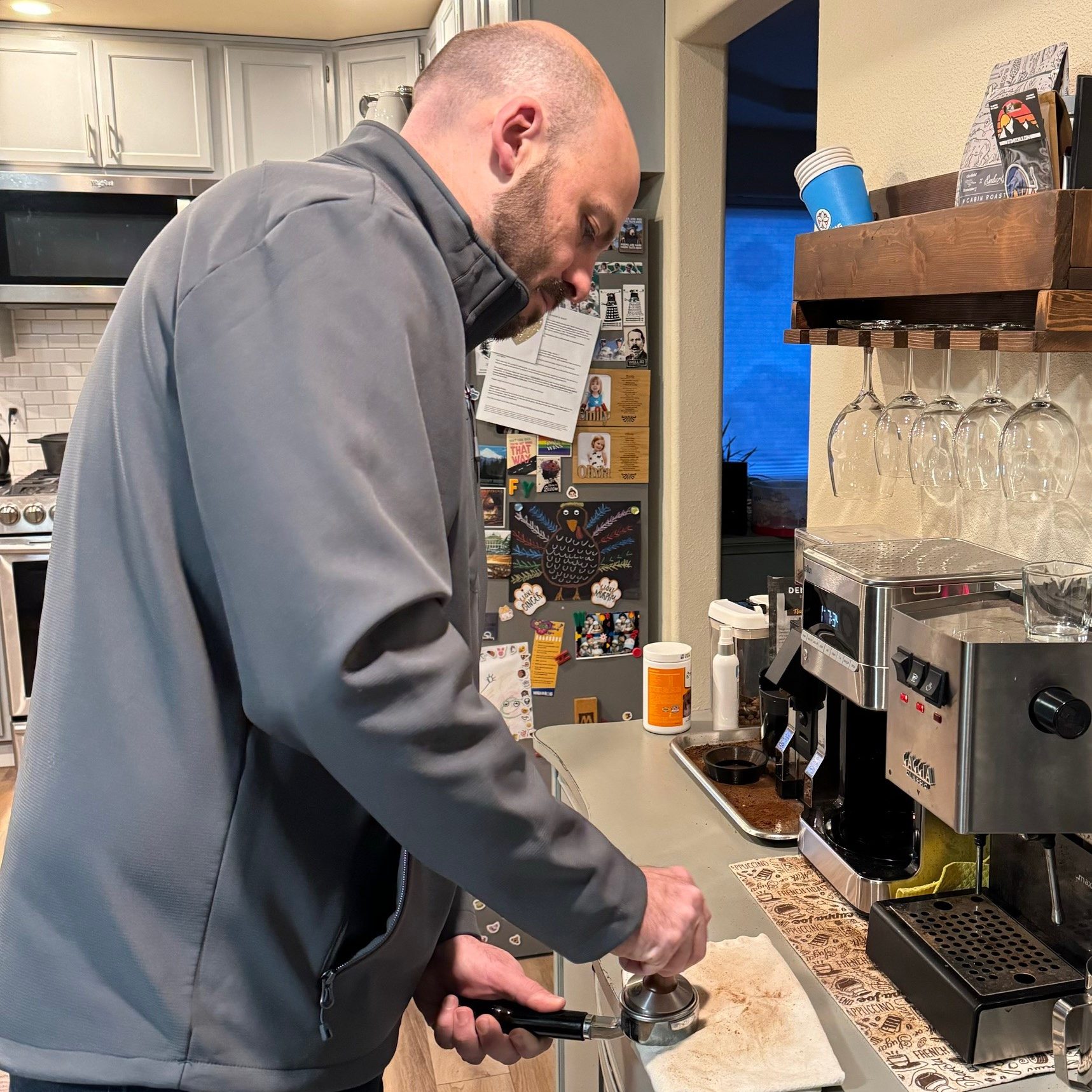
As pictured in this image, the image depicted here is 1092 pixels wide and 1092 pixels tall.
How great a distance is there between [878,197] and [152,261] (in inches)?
55.3

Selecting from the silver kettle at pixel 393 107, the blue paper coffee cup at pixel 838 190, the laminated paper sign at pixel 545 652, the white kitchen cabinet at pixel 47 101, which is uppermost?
the white kitchen cabinet at pixel 47 101

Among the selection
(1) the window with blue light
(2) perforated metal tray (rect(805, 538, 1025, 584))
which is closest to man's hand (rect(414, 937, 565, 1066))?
(2) perforated metal tray (rect(805, 538, 1025, 584))

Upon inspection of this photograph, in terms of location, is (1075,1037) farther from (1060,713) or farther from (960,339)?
(960,339)

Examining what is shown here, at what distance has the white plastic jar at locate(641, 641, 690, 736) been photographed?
79.7 inches

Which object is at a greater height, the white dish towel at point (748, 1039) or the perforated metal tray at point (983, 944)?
the perforated metal tray at point (983, 944)

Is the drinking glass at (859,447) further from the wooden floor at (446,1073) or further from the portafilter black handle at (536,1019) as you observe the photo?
the wooden floor at (446,1073)

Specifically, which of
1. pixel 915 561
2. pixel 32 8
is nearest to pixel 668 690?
pixel 915 561

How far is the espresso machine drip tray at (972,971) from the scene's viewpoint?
3.53ft

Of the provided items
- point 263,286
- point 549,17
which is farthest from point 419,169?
point 549,17

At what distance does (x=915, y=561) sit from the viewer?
1.46m

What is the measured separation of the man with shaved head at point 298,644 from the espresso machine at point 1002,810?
30 centimetres

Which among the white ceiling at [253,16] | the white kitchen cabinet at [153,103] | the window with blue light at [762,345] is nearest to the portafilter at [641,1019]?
the white ceiling at [253,16]

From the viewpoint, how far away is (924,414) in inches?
62.7

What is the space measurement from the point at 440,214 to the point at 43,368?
168 inches
